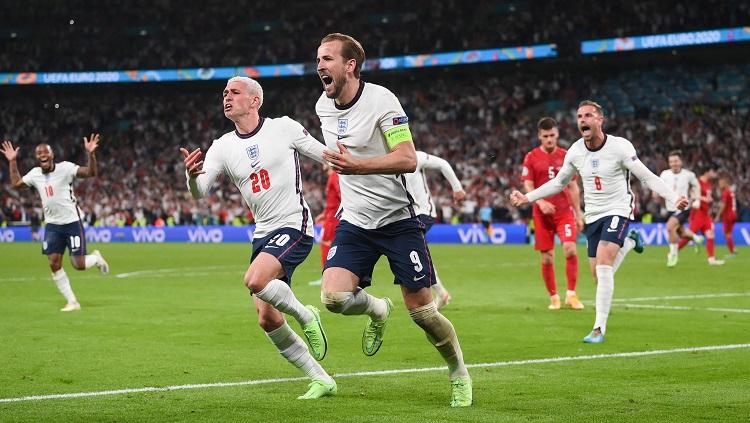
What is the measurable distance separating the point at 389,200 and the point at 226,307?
8.64m

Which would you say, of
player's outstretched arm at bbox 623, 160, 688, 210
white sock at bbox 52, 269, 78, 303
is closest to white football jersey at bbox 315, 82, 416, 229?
player's outstretched arm at bbox 623, 160, 688, 210

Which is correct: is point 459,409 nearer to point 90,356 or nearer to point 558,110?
point 90,356

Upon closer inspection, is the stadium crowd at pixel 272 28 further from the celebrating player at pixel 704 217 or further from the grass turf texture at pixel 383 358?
the grass turf texture at pixel 383 358

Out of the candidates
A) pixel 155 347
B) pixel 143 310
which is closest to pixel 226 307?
pixel 143 310

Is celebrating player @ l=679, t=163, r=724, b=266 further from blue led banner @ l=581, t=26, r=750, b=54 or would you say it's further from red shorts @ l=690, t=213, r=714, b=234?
blue led banner @ l=581, t=26, r=750, b=54

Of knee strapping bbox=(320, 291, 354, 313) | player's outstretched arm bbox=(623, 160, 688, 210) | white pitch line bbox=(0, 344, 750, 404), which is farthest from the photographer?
player's outstretched arm bbox=(623, 160, 688, 210)

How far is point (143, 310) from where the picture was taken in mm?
15453

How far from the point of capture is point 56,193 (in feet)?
52.5

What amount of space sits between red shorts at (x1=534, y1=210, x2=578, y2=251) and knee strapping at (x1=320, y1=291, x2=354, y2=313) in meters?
7.91

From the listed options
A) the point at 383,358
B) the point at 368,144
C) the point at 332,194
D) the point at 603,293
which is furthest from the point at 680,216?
the point at 368,144

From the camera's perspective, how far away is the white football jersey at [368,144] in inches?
287

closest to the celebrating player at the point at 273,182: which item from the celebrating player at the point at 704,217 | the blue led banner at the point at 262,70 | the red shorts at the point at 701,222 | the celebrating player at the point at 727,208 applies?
the celebrating player at the point at 704,217

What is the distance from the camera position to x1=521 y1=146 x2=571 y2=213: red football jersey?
15289mm

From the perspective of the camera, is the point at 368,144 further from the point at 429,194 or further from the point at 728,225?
the point at 728,225
